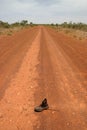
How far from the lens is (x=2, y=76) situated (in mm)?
8969

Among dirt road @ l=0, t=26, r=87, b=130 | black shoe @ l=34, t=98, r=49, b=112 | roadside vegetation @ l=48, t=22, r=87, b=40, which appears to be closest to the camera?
dirt road @ l=0, t=26, r=87, b=130

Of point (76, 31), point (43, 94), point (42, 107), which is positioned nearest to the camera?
point (42, 107)

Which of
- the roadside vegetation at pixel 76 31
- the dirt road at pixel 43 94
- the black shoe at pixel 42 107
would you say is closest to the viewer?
the dirt road at pixel 43 94

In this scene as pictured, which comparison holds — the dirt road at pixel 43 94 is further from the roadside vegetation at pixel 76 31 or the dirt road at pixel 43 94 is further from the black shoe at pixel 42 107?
the roadside vegetation at pixel 76 31

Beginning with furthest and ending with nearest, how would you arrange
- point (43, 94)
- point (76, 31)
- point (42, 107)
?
1. point (76, 31)
2. point (43, 94)
3. point (42, 107)

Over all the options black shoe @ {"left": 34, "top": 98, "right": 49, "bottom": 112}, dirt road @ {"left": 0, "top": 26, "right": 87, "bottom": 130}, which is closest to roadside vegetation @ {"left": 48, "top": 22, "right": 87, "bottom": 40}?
dirt road @ {"left": 0, "top": 26, "right": 87, "bottom": 130}

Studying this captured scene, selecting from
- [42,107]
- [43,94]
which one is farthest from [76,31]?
[42,107]

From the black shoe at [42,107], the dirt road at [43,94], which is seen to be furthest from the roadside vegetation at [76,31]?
the black shoe at [42,107]

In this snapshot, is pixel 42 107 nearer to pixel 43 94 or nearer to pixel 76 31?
pixel 43 94

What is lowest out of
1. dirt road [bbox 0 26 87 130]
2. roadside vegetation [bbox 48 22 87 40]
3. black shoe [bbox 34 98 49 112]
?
roadside vegetation [bbox 48 22 87 40]

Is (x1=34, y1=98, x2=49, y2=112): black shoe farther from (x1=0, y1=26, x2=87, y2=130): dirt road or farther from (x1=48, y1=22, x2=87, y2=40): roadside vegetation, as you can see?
(x1=48, y1=22, x2=87, y2=40): roadside vegetation

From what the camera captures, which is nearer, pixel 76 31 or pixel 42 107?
pixel 42 107

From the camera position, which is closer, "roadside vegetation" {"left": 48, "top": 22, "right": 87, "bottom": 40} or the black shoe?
the black shoe

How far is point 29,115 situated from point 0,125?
27.6 inches
